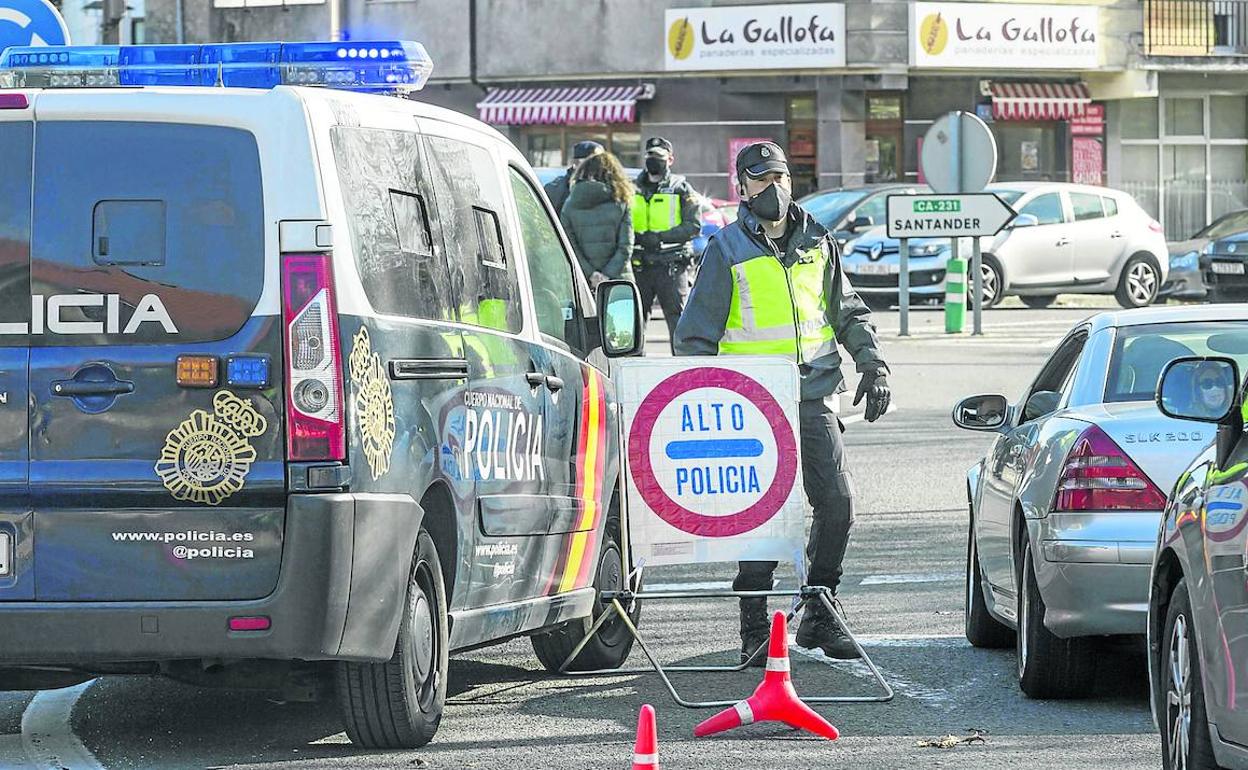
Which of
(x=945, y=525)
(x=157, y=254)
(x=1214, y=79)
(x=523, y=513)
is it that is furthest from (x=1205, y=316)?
(x=1214, y=79)

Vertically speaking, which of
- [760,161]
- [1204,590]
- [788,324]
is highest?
[760,161]

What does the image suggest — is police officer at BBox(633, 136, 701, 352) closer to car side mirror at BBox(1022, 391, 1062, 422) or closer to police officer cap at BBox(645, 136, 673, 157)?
police officer cap at BBox(645, 136, 673, 157)

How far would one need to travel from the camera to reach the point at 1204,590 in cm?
516

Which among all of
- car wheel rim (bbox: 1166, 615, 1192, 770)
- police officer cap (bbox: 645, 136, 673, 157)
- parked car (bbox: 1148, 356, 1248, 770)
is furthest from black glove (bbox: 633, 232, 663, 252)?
car wheel rim (bbox: 1166, 615, 1192, 770)

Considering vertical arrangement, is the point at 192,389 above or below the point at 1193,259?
below

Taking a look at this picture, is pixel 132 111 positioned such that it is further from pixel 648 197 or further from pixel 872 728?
pixel 648 197

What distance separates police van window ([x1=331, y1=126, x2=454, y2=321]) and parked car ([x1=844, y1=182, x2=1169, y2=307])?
22.4 meters

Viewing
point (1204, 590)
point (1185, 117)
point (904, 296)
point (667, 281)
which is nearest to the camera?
point (1204, 590)

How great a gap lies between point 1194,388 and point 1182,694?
2.31 ft

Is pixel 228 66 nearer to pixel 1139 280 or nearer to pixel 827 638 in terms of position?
pixel 827 638

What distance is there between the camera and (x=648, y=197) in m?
18.8

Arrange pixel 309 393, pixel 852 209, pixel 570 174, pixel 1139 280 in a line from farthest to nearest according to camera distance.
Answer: pixel 1139 280, pixel 852 209, pixel 570 174, pixel 309 393

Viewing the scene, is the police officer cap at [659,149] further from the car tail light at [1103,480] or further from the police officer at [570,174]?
the car tail light at [1103,480]

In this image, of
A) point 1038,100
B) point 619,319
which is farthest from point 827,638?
point 1038,100
